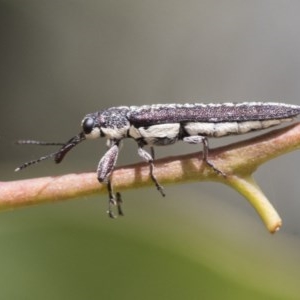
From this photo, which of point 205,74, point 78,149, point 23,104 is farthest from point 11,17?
point 205,74

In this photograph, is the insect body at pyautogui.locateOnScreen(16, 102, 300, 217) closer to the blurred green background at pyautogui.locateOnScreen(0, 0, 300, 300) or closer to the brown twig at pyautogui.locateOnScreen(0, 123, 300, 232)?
the brown twig at pyautogui.locateOnScreen(0, 123, 300, 232)

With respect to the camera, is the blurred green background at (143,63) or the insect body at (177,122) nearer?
the insect body at (177,122)

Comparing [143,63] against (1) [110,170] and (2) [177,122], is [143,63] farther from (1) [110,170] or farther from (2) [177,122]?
(1) [110,170]

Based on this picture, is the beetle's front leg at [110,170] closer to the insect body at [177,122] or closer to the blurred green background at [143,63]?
the insect body at [177,122]

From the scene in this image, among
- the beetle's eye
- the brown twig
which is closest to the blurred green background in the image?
the beetle's eye

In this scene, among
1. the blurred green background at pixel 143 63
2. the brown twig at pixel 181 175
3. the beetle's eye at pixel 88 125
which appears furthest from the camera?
the blurred green background at pixel 143 63

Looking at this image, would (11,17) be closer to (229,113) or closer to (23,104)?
(23,104)

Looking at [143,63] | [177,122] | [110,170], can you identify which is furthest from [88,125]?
[143,63]

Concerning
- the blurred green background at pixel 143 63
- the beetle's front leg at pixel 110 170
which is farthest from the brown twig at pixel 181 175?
the blurred green background at pixel 143 63

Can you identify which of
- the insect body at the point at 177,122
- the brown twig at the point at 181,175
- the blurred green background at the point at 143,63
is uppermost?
the blurred green background at the point at 143,63
